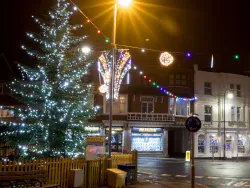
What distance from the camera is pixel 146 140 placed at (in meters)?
45.4

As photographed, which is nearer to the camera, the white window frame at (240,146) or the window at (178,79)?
the window at (178,79)

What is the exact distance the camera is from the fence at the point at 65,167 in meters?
12.8

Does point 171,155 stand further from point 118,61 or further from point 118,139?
point 118,61

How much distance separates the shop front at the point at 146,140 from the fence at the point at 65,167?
2696cm

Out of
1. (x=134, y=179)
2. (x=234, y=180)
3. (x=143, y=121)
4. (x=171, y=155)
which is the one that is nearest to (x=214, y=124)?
(x=171, y=155)

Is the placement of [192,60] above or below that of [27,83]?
above

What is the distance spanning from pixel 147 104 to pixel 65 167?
30757 mm

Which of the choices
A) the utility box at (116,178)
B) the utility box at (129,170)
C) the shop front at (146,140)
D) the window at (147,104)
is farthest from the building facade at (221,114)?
the utility box at (116,178)

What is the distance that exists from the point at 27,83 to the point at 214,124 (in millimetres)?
34925

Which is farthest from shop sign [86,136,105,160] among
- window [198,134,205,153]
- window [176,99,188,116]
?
window [198,134,205,153]

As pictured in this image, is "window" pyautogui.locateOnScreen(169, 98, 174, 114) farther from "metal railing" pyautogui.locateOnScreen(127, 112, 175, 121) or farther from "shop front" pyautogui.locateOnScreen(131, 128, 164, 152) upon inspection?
"shop front" pyautogui.locateOnScreen(131, 128, 164, 152)

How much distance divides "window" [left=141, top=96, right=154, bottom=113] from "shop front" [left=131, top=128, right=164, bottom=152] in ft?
7.20

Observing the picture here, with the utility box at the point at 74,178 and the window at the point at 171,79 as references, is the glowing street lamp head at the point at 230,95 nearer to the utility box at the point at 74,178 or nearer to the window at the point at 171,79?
the window at the point at 171,79

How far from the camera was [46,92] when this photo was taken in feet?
57.4
